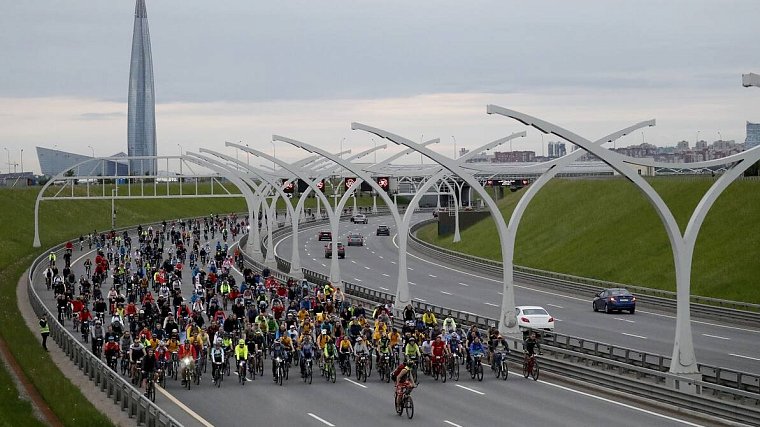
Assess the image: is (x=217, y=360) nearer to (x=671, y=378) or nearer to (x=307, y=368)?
(x=307, y=368)

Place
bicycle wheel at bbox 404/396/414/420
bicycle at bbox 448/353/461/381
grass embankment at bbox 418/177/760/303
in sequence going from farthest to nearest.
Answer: grass embankment at bbox 418/177/760/303 < bicycle at bbox 448/353/461/381 < bicycle wheel at bbox 404/396/414/420

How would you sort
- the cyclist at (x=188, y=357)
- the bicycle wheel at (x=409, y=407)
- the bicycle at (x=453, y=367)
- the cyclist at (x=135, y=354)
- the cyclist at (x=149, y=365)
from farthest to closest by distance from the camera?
1. the bicycle at (x=453, y=367)
2. the cyclist at (x=188, y=357)
3. the cyclist at (x=135, y=354)
4. the cyclist at (x=149, y=365)
5. the bicycle wheel at (x=409, y=407)

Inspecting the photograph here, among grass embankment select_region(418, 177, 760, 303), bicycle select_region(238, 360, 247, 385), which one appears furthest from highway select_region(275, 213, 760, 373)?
bicycle select_region(238, 360, 247, 385)

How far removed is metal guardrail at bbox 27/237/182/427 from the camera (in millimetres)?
24969

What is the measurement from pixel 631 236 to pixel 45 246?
44496 millimetres

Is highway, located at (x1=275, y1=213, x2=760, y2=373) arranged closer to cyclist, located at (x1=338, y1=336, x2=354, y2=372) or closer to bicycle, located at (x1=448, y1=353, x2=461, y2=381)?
bicycle, located at (x1=448, y1=353, x2=461, y2=381)

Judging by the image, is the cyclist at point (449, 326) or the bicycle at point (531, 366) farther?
the cyclist at point (449, 326)

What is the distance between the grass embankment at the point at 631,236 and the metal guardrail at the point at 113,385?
27.2 meters

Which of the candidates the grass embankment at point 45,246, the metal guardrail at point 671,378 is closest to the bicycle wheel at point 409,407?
the metal guardrail at point 671,378

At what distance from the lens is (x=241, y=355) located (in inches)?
1336

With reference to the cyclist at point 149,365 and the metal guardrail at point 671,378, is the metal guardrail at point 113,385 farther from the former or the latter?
the metal guardrail at point 671,378

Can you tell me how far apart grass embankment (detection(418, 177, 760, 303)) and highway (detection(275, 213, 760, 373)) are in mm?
4287

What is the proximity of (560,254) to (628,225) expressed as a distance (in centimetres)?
437

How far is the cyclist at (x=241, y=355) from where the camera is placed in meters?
33.7
